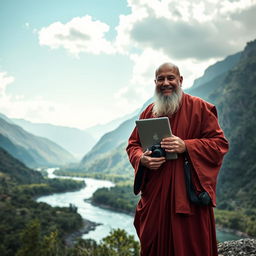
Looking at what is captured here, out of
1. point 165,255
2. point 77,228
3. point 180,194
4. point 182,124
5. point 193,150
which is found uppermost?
point 182,124

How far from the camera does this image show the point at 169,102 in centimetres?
276

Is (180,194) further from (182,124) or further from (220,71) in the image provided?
(220,71)

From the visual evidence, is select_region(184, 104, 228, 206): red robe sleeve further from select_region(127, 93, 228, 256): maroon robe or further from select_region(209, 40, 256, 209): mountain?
select_region(209, 40, 256, 209): mountain

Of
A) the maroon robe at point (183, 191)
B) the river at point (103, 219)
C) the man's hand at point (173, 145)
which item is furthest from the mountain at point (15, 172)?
the man's hand at point (173, 145)

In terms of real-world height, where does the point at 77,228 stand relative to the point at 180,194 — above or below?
below

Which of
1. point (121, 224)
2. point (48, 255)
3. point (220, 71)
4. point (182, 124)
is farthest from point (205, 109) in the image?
point (220, 71)

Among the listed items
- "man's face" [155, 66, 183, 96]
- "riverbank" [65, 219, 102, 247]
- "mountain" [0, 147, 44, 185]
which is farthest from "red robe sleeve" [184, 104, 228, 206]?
"mountain" [0, 147, 44, 185]

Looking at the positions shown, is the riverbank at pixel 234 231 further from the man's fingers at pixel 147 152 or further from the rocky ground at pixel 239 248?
the man's fingers at pixel 147 152

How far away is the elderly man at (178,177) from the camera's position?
2.50m

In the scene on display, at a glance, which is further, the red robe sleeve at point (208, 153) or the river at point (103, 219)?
the river at point (103, 219)

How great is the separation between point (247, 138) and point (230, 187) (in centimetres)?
1740

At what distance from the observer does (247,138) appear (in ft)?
294

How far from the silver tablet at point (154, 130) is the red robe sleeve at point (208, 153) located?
0.18 meters

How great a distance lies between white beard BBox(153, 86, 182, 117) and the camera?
2756 millimetres
